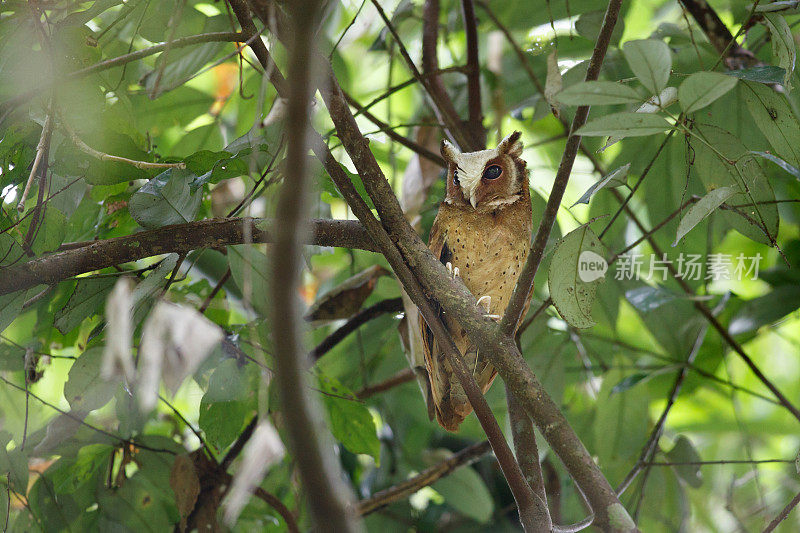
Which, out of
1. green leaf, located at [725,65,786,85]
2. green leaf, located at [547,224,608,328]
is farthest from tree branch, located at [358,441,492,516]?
green leaf, located at [725,65,786,85]

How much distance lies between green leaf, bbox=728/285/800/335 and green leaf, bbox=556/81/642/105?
1.14 meters

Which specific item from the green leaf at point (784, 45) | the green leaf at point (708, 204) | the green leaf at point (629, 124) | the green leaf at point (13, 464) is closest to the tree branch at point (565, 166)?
the green leaf at point (629, 124)

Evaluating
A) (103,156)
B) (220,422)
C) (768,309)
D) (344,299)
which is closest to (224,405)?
(220,422)

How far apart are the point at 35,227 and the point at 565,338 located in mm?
991

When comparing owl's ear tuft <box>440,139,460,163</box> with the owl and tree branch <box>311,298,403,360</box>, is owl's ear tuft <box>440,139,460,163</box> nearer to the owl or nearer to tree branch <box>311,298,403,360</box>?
the owl

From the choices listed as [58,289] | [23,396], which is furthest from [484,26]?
[23,396]

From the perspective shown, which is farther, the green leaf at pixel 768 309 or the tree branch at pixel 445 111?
the green leaf at pixel 768 309

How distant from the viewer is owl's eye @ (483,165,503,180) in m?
1.18

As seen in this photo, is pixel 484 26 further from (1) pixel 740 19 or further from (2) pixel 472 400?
(2) pixel 472 400

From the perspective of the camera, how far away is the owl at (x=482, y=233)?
1.15 m

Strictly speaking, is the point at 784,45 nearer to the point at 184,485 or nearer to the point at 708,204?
the point at 708,204

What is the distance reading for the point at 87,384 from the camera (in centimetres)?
93

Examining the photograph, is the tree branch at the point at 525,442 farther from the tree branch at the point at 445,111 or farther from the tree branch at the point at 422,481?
the tree branch at the point at 445,111

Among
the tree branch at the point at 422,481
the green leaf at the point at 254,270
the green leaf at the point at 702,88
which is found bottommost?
the tree branch at the point at 422,481
